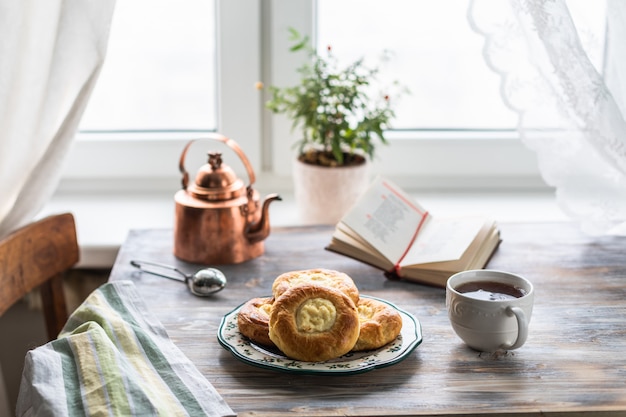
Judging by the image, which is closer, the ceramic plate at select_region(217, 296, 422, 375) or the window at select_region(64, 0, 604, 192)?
the ceramic plate at select_region(217, 296, 422, 375)

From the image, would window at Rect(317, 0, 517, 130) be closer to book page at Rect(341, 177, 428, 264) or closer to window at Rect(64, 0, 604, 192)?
window at Rect(64, 0, 604, 192)

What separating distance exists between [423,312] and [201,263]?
1.18 ft

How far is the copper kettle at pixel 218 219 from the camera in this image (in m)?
1.34

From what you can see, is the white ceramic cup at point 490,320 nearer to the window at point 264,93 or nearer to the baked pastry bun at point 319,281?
the baked pastry bun at point 319,281

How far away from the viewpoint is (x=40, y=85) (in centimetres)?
132

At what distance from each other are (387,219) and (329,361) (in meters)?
0.39

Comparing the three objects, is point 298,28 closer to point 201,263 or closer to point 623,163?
point 201,263

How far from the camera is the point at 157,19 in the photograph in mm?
1740

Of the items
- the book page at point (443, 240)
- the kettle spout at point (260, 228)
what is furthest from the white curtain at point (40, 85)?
the book page at point (443, 240)

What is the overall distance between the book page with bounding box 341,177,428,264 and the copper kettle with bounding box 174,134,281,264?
132 millimetres

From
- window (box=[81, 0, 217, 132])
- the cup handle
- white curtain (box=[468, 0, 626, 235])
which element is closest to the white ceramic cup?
the cup handle

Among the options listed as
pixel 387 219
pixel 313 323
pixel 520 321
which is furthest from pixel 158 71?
pixel 520 321

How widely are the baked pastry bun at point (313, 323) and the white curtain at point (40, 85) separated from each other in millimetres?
523

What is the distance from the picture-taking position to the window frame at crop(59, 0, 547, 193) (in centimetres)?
172
